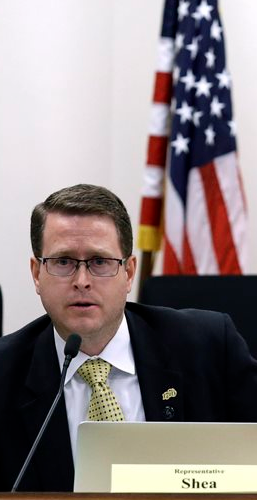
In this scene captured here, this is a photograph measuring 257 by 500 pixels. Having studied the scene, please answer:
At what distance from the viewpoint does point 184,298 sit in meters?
2.84

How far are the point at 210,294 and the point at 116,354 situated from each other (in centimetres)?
71

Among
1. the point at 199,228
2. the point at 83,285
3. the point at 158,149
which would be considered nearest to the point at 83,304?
the point at 83,285

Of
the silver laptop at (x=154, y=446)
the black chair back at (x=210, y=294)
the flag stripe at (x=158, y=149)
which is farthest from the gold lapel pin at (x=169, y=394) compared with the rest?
the flag stripe at (x=158, y=149)

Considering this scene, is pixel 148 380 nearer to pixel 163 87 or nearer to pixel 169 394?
pixel 169 394

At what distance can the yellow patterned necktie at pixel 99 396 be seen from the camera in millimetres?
2082

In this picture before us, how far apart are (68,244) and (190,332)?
1.42 ft

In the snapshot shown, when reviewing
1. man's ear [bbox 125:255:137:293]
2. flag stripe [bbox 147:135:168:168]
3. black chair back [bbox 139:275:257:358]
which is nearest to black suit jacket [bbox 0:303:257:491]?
man's ear [bbox 125:255:137:293]

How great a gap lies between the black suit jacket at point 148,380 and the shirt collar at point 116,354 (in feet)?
0.06

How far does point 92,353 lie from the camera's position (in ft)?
7.16

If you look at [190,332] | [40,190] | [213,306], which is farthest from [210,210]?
[190,332]

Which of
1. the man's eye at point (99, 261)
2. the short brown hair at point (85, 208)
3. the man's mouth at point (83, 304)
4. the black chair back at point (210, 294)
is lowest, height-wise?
the black chair back at point (210, 294)

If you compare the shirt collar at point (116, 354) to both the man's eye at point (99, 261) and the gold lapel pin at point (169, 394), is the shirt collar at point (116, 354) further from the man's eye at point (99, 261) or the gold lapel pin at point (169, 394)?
the man's eye at point (99, 261)

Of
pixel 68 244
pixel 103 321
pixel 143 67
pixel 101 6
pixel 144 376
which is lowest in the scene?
pixel 144 376

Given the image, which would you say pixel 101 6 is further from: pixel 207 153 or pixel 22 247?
pixel 22 247
